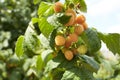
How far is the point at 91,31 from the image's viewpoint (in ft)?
5.71

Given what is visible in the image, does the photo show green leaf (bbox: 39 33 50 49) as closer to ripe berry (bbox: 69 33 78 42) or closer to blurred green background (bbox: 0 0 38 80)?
ripe berry (bbox: 69 33 78 42)

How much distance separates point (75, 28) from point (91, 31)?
0.08 meters

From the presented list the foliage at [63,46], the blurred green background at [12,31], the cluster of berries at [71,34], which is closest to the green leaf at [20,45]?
the foliage at [63,46]

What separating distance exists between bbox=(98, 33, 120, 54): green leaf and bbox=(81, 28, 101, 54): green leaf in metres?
0.09

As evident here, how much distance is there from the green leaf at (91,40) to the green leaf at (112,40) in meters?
0.09

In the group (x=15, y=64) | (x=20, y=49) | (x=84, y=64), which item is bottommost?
(x=84, y=64)

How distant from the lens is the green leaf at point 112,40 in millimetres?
1826

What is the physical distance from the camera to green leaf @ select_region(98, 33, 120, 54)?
1826 mm

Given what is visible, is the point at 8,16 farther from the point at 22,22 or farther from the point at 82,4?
the point at 82,4

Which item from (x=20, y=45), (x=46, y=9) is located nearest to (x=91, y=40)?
(x=46, y=9)

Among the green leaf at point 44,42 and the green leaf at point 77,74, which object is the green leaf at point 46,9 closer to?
the green leaf at point 44,42

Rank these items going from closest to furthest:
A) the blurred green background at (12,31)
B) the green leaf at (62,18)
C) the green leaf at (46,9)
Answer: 1. the green leaf at (62,18)
2. the green leaf at (46,9)
3. the blurred green background at (12,31)

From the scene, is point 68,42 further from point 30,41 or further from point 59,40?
point 30,41

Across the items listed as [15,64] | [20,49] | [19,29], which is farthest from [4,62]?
[20,49]
